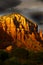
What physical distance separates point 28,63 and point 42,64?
2994mm

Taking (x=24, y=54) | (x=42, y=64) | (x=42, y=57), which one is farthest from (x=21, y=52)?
(x=42, y=64)

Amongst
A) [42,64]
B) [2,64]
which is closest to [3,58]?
[2,64]

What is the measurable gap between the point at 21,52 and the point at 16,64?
48.3 ft

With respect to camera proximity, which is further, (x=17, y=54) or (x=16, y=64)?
(x=17, y=54)

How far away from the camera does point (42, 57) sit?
48.4 meters

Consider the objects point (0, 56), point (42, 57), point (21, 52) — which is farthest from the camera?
point (21, 52)

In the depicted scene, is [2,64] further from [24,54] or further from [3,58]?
[24,54]

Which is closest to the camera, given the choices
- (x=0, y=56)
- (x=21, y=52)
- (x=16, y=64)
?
(x=16, y=64)

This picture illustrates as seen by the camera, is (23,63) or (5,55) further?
(5,55)

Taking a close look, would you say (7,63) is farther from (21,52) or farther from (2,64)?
(21,52)

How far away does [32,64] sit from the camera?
3756 cm

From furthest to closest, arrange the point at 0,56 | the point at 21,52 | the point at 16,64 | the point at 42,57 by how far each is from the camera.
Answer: the point at 21,52 → the point at 42,57 → the point at 0,56 → the point at 16,64

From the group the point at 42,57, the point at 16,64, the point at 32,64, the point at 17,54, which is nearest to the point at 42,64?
the point at 32,64

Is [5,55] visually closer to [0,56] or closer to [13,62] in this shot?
[0,56]
